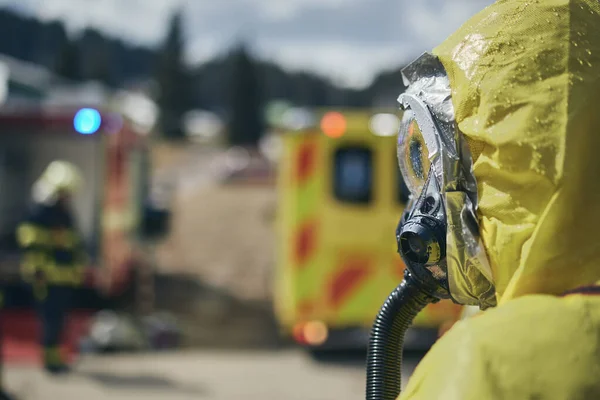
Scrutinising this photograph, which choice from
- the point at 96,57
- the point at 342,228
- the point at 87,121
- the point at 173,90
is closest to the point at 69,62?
the point at 96,57

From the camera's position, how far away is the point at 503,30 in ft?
4.64

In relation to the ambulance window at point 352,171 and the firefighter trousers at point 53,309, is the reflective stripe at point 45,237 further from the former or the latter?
the ambulance window at point 352,171

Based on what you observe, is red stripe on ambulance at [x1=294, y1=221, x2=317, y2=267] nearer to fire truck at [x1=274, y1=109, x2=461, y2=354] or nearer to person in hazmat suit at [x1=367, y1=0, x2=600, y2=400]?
fire truck at [x1=274, y1=109, x2=461, y2=354]

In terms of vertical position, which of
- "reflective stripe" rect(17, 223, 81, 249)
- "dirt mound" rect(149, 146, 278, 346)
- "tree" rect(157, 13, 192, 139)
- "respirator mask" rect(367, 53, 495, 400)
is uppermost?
"tree" rect(157, 13, 192, 139)

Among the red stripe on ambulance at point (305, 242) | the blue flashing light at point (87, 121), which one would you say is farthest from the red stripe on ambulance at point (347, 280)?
the blue flashing light at point (87, 121)

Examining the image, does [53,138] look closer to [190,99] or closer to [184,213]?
[184,213]

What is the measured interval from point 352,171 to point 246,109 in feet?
200

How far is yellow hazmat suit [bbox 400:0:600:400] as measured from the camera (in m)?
1.11

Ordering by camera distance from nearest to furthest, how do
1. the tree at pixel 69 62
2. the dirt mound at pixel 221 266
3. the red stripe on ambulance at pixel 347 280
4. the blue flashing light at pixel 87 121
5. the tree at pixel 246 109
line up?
the red stripe on ambulance at pixel 347 280, the blue flashing light at pixel 87 121, the dirt mound at pixel 221 266, the tree at pixel 69 62, the tree at pixel 246 109

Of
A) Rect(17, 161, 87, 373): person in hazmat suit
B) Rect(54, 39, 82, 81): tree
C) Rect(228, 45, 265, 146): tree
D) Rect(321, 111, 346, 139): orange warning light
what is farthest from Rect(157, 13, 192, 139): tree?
Rect(17, 161, 87, 373): person in hazmat suit

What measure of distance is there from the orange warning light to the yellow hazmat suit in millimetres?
6177

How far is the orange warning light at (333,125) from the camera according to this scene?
7.67 meters

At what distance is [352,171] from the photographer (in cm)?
771

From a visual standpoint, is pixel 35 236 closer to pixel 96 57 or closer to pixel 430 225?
pixel 430 225
